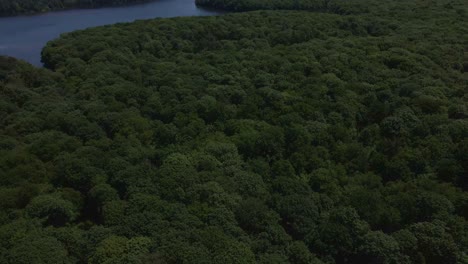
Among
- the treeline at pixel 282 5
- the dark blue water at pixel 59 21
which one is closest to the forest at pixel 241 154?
the dark blue water at pixel 59 21

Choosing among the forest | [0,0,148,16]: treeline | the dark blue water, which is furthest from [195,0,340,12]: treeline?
the forest

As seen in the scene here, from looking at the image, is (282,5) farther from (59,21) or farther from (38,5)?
(38,5)

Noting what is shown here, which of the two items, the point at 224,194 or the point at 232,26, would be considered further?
the point at 232,26

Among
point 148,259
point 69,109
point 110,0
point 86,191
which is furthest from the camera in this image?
point 110,0

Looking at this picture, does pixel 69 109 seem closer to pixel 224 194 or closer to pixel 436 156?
pixel 224 194

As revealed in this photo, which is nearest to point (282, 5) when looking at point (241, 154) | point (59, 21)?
point (59, 21)

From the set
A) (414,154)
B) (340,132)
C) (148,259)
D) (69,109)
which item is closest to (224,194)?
(148,259)

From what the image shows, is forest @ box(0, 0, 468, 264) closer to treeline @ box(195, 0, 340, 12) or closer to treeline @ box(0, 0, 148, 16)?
treeline @ box(195, 0, 340, 12)
